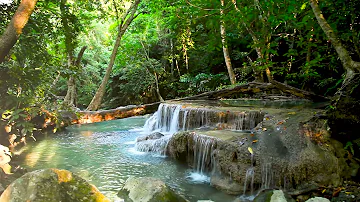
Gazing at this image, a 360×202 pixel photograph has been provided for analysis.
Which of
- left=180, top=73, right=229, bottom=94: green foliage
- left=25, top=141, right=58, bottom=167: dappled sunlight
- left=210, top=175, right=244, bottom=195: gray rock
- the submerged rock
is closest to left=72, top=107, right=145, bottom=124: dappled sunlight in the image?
left=25, top=141, right=58, bottom=167: dappled sunlight

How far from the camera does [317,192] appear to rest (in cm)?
388

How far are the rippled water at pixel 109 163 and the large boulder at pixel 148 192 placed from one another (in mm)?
537

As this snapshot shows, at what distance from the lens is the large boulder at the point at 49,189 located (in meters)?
2.68

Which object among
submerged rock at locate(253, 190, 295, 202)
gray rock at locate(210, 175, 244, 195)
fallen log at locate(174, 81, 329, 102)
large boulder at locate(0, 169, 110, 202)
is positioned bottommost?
gray rock at locate(210, 175, 244, 195)

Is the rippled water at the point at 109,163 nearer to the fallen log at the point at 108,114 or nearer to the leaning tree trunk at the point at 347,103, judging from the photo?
the fallen log at the point at 108,114

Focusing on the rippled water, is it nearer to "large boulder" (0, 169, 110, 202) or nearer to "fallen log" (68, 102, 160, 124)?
"fallen log" (68, 102, 160, 124)

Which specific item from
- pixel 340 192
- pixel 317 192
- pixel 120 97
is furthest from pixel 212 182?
pixel 120 97

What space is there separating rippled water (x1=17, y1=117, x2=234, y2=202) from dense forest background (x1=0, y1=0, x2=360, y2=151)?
1.36 metres

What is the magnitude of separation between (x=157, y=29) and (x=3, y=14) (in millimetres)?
13354

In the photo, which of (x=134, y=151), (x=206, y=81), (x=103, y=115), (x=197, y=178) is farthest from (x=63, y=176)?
(x=206, y=81)

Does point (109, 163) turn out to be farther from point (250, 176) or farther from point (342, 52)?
point (342, 52)

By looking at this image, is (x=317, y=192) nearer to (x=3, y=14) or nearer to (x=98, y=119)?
(x=98, y=119)

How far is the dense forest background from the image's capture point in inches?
211

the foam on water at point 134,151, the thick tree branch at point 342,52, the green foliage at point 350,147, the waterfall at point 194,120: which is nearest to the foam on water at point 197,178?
the waterfall at point 194,120
